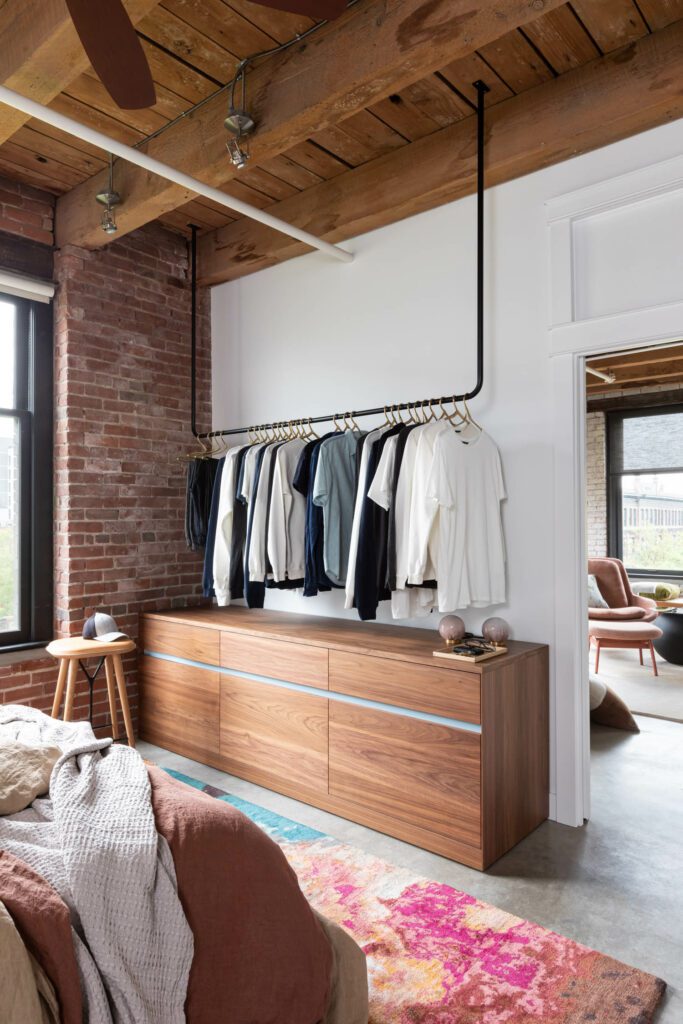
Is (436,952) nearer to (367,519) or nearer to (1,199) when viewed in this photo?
(367,519)

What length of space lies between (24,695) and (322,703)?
168 centimetres

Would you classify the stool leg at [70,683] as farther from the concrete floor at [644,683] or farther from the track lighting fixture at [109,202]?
the concrete floor at [644,683]

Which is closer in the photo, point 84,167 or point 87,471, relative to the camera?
point 84,167

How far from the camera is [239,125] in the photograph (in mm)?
2639

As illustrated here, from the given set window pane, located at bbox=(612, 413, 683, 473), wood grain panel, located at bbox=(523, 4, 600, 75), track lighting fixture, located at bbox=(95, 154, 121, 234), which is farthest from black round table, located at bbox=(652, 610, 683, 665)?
track lighting fixture, located at bbox=(95, 154, 121, 234)

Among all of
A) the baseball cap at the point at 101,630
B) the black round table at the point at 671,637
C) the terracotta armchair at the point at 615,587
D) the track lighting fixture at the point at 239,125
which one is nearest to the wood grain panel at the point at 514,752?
the baseball cap at the point at 101,630

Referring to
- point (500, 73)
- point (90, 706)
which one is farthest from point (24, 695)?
point (500, 73)

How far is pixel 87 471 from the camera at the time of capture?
3.79 metres

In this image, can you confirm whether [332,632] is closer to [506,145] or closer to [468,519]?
[468,519]

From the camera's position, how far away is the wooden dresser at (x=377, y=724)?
8.38 feet

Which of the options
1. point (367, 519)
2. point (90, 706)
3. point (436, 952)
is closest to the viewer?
point (436, 952)

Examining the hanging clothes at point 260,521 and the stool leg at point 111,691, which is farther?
the stool leg at point 111,691

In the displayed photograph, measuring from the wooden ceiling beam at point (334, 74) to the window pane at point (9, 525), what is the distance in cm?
140

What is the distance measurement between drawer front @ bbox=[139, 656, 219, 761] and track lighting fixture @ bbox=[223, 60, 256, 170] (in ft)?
7.90
